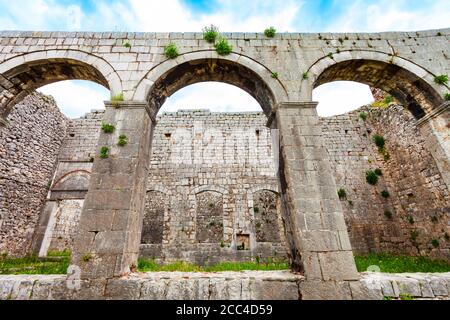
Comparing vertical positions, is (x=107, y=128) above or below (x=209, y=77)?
below

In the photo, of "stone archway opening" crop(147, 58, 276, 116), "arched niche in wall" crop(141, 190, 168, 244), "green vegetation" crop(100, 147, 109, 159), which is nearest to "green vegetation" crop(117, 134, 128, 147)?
"green vegetation" crop(100, 147, 109, 159)

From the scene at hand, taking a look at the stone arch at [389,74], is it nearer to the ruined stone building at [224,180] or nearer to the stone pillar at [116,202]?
the ruined stone building at [224,180]

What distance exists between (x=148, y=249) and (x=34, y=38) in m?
7.64

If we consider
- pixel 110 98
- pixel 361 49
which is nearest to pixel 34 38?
pixel 110 98

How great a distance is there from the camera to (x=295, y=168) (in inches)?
160

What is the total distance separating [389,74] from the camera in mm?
5344

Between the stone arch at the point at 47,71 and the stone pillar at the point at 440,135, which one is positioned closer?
the stone pillar at the point at 440,135

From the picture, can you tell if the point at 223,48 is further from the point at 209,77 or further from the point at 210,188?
the point at 210,188

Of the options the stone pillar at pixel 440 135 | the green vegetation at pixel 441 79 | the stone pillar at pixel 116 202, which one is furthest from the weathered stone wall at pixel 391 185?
the stone pillar at pixel 116 202

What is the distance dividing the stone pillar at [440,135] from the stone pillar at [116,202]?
6293 millimetres

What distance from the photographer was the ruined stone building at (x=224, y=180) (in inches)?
332

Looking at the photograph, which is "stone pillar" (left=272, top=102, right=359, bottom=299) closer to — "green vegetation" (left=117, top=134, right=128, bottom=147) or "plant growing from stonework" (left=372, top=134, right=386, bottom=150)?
"green vegetation" (left=117, top=134, right=128, bottom=147)

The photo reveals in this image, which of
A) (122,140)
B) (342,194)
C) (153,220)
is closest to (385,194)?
(342,194)

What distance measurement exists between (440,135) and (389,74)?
5.86ft
